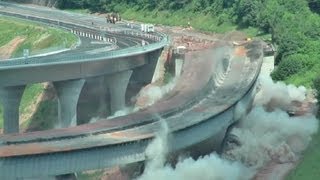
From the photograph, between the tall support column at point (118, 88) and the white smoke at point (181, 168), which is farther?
the tall support column at point (118, 88)

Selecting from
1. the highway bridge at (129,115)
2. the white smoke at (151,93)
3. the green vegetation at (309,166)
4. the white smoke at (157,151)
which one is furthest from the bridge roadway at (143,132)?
the green vegetation at (309,166)

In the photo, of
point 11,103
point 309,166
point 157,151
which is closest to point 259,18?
point 11,103

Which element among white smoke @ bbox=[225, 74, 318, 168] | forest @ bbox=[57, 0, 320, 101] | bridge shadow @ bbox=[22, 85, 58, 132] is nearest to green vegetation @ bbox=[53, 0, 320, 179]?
forest @ bbox=[57, 0, 320, 101]

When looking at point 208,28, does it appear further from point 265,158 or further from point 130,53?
point 265,158

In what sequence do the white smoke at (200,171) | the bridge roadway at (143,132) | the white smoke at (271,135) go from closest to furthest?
the bridge roadway at (143,132) < the white smoke at (200,171) < the white smoke at (271,135)

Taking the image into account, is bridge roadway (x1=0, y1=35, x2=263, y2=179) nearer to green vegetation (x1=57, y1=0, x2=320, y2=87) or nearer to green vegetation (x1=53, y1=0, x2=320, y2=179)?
green vegetation (x1=53, y1=0, x2=320, y2=179)

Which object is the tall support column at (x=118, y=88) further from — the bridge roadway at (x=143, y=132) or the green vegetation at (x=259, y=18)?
the green vegetation at (x=259, y=18)
